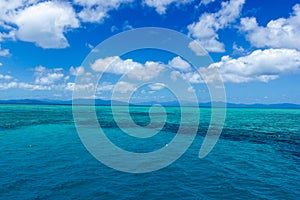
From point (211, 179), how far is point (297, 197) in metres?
6.70

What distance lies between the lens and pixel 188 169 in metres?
25.6

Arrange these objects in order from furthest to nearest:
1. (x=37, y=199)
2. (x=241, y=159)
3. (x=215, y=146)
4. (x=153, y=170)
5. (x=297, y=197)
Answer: (x=215, y=146) → (x=241, y=159) → (x=153, y=170) → (x=297, y=197) → (x=37, y=199)

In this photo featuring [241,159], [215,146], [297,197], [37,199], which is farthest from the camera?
[215,146]

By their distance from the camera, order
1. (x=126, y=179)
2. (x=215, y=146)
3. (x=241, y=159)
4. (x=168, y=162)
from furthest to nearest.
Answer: (x=215, y=146), (x=241, y=159), (x=168, y=162), (x=126, y=179)

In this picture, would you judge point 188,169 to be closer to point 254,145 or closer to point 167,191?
point 167,191

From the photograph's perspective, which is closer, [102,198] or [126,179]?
[102,198]

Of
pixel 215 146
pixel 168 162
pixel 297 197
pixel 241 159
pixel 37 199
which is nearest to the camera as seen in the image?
pixel 37 199

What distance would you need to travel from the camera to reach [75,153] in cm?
3122

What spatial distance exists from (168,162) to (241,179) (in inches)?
331

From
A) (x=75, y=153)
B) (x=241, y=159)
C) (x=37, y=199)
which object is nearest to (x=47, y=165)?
(x=75, y=153)

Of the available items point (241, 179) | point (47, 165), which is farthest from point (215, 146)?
point (47, 165)

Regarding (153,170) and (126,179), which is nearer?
(126,179)

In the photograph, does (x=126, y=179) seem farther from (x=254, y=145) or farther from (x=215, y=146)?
(x=254, y=145)

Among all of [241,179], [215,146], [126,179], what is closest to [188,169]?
[241,179]
